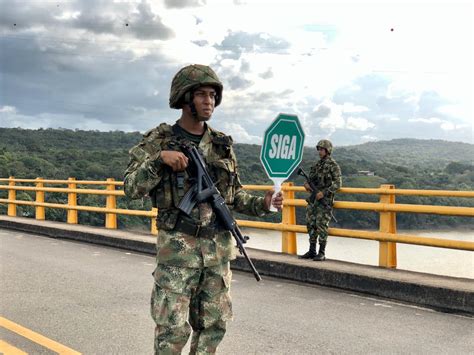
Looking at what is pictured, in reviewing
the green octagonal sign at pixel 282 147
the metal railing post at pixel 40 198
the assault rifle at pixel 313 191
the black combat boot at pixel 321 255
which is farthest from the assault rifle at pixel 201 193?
the metal railing post at pixel 40 198

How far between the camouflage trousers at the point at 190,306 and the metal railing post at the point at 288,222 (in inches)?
214

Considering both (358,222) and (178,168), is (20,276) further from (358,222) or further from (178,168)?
(358,222)

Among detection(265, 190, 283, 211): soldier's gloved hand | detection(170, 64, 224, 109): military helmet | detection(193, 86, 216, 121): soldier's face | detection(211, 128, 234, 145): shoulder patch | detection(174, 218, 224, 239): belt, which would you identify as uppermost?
detection(170, 64, 224, 109): military helmet

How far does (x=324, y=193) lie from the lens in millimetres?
7895

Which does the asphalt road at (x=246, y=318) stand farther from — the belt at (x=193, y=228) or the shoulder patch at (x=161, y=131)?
the shoulder patch at (x=161, y=131)

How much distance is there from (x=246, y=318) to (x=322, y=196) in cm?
294

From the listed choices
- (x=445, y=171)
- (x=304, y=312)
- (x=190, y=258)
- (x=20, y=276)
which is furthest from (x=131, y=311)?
(x=445, y=171)

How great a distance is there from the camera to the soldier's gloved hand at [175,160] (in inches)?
103

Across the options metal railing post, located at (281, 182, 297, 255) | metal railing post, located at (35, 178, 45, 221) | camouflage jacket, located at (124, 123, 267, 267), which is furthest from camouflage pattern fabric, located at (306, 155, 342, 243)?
metal railing post, located at (35, 178, 45, 221)

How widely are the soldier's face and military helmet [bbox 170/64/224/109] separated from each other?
0.10 ft

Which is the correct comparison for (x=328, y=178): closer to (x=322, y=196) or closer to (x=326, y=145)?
(x=322, y=196)

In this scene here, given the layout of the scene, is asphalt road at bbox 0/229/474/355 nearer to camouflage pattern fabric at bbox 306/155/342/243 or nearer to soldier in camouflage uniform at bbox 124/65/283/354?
camouflage pattern fabric at bbox 306/155/342/243

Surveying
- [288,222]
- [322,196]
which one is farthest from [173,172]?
[288,222]

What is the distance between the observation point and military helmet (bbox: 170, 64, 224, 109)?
9.29 feet
